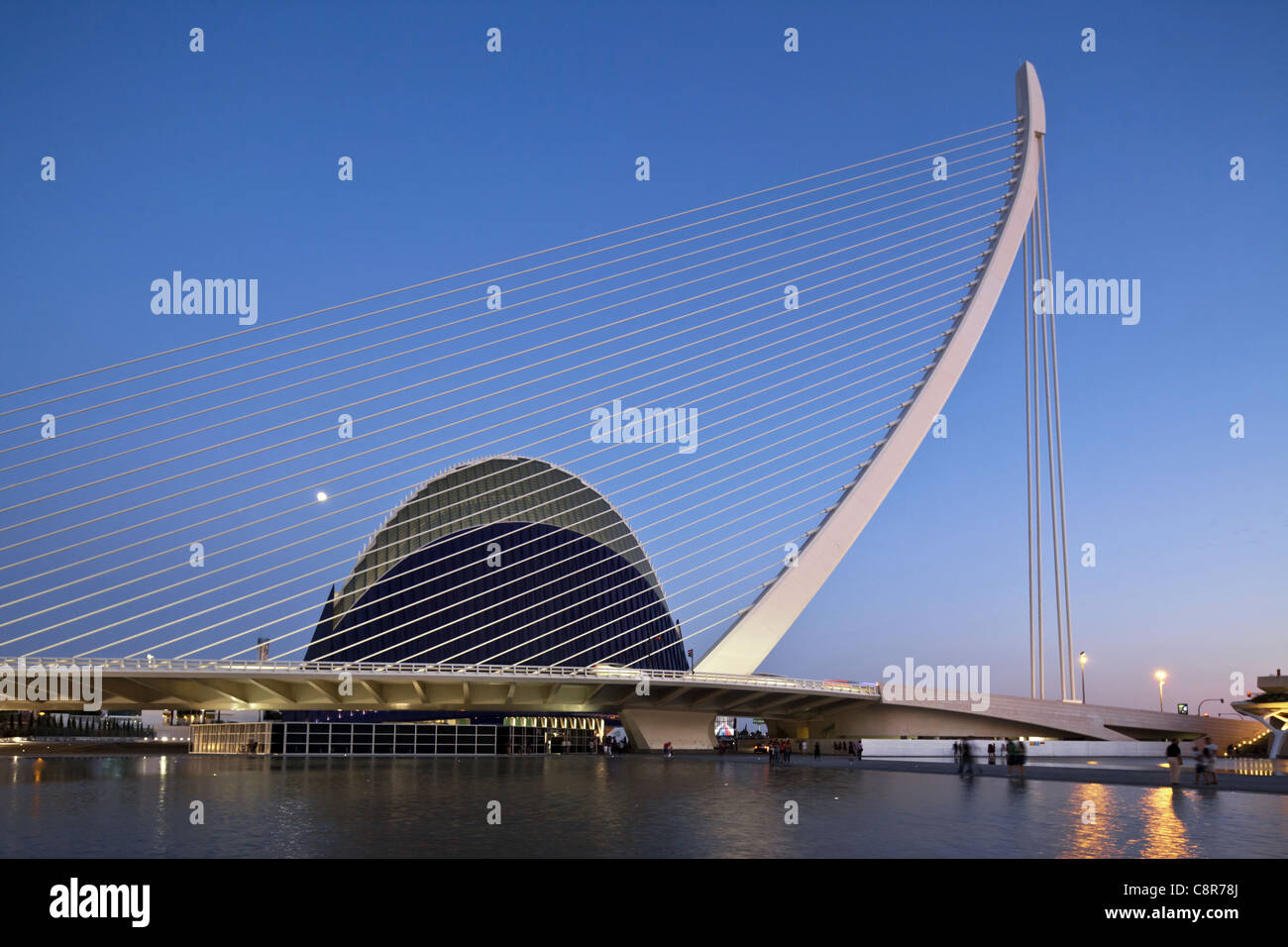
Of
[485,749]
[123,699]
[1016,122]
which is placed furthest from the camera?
[485,749]

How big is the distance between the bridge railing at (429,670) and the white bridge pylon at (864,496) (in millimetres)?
1621

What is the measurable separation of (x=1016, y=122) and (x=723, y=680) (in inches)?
950

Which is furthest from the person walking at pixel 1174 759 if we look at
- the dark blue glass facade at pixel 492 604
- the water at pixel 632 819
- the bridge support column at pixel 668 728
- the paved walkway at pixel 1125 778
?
the dark blue glass facade at pixel 492 604

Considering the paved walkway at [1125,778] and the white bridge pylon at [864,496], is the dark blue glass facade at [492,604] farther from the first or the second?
the paved walkway at [1125,778]

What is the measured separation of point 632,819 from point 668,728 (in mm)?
34019

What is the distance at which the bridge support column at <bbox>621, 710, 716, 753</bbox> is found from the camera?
4681cm

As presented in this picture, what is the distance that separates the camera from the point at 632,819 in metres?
14.3

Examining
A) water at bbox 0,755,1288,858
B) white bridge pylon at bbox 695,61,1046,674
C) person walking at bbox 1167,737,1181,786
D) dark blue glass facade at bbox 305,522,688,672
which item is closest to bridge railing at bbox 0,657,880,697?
white bridge pylon at bbox 695,61,1046,674

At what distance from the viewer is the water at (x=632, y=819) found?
10922 mm

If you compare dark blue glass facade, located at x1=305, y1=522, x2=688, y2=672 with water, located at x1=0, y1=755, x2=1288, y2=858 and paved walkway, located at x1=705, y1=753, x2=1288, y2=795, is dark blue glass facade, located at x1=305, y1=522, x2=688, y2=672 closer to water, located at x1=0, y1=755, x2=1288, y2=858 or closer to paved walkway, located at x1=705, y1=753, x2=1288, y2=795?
paved walkway, located at x1=705, y1=753, x2=1288, y2=795
